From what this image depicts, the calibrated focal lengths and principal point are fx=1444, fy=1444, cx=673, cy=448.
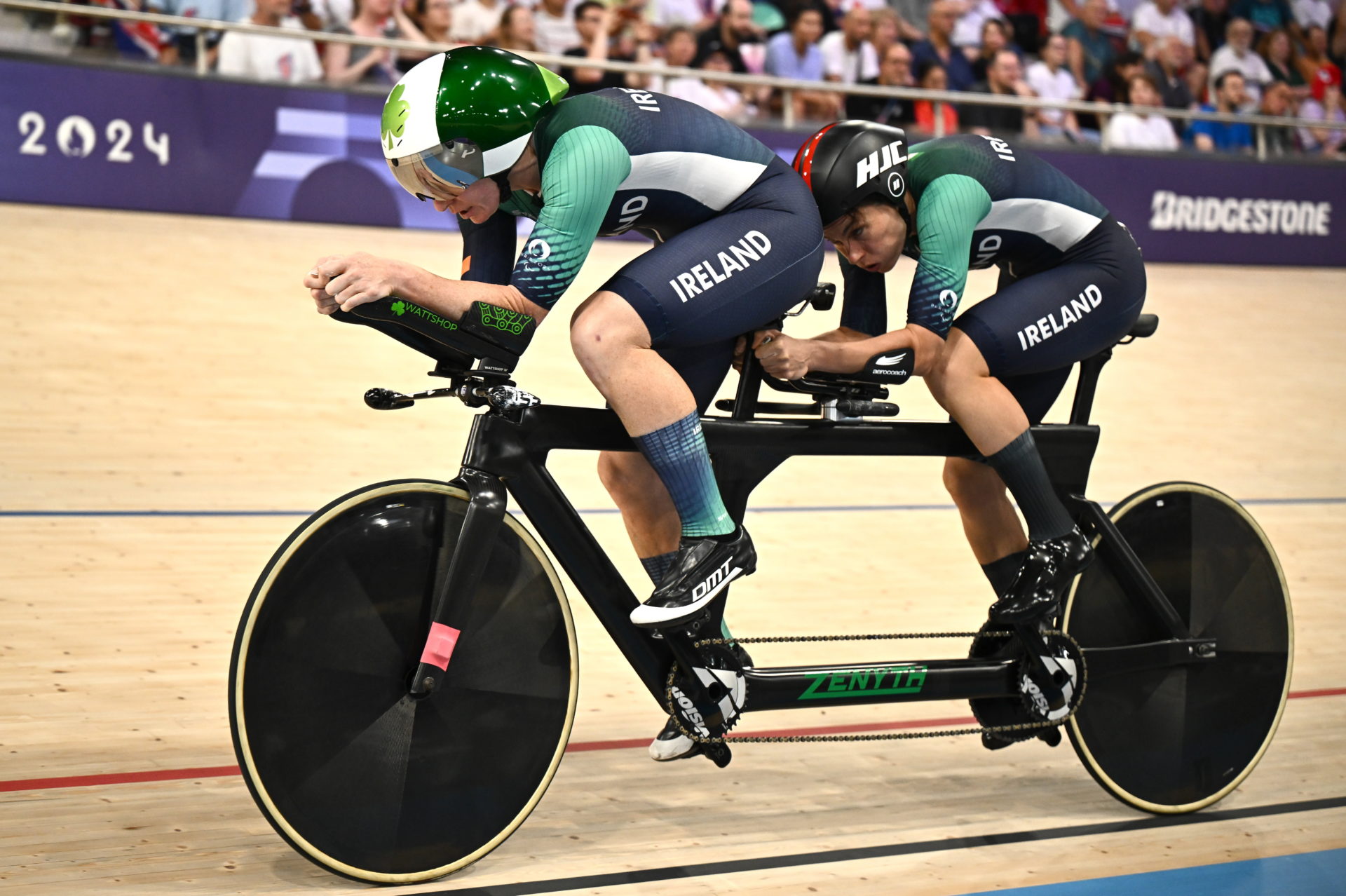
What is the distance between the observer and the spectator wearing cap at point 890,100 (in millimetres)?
10992

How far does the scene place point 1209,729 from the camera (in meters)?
3.10

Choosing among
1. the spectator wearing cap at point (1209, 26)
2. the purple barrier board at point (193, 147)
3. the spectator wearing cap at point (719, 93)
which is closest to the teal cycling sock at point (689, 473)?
the purple barrier board at point (193, 147)

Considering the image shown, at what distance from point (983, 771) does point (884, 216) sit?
1276 mm

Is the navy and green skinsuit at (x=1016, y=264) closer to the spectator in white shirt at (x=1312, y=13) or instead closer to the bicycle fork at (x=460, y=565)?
the bicycle fork at (x=460, y=565)

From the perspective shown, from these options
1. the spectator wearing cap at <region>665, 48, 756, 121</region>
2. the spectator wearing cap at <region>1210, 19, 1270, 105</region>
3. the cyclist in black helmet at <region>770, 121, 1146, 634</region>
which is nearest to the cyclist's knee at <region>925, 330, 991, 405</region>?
the cyclist in black helmet at <region>770, 121, 1146, 634</region>

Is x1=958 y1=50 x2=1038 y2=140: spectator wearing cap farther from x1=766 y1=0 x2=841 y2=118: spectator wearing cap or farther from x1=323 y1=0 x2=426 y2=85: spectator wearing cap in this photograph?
x1=323 y1=0 x2=426 y2=85: spectator wearing cap

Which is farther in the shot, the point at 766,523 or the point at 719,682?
the point at 766,523

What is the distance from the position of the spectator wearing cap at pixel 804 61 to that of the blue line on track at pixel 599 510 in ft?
18.7

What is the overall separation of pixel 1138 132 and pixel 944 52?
6.04 feet

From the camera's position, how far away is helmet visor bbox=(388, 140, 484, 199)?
91.4 inches

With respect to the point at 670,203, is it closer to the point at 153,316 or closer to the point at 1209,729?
the point at 1209,729

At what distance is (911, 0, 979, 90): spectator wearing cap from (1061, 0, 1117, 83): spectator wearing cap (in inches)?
58.9

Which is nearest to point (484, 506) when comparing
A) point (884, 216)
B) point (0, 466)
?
point (884, 216)

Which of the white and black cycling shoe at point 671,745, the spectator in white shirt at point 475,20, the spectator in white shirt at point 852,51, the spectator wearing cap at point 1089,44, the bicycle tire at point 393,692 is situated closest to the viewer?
the bicycle tire at point 393,692
